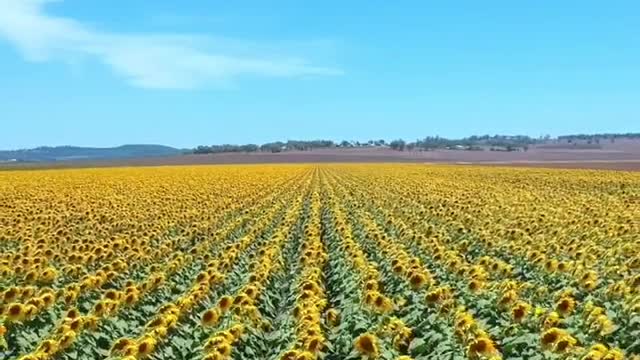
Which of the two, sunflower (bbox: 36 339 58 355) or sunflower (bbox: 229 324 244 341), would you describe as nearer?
sunflower (bbox: 36 339 58 355)

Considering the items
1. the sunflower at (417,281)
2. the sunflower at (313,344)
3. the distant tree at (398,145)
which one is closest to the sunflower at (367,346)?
the sunflower at (313,344)

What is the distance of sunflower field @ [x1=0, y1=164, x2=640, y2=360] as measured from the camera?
6.35m

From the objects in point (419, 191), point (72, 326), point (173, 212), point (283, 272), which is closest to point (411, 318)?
point (72, 326)

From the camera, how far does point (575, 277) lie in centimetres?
898

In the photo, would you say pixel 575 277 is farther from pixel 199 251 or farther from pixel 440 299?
pixel 199 251

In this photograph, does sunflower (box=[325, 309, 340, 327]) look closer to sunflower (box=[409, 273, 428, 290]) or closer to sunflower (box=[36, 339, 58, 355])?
sunflower (box=[409, 273, 428, 290])

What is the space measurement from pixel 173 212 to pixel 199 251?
7.47 meters

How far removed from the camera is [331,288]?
10.4 m

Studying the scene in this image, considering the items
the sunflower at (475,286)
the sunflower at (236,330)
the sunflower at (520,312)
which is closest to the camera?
the sunflower at (236,330)

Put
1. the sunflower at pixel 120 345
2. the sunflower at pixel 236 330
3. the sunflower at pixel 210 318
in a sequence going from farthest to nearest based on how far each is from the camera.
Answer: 1. the sunflower at pixel 210 318
2. the sunflower at pixel 236 330
3. the sunflower at pixel 120 345

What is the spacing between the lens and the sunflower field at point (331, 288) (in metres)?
6.35

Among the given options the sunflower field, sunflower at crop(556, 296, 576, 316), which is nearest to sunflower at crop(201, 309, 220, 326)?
the sunflower field

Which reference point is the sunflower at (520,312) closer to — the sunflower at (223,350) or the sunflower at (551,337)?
the sunflower at (551,337)

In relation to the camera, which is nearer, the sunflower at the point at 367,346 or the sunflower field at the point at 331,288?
the sunflower at the point at 367,346
